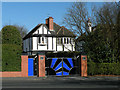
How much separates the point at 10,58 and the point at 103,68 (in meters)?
9.79

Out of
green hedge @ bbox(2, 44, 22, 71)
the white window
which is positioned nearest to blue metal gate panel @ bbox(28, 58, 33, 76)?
green hedge @ bbox(2, 44, 22, 71)

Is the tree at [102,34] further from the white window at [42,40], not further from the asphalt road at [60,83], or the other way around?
the white window at [42,40]

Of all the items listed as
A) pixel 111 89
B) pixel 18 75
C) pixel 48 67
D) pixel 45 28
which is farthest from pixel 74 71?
pixel 45 28

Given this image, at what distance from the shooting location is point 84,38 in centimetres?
2720

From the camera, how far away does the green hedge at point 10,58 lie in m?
23.0

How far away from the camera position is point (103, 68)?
78.4 feet

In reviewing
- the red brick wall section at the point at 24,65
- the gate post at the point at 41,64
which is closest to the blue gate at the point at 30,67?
the red brick wall section at the point at 24,65

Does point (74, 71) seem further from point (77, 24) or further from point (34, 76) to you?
point (77, 24)

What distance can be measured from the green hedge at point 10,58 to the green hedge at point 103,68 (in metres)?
7.53

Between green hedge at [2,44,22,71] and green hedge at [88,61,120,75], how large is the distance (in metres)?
7.53

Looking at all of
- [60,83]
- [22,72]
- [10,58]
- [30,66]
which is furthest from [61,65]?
[60,83]

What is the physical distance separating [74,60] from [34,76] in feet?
15.3

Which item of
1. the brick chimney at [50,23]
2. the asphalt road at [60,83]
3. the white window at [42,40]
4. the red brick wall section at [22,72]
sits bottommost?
the asphalt road at [60,83]

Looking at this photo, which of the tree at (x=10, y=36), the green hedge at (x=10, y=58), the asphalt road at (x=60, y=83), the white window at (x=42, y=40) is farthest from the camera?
the white window at (x=42, y=40)
